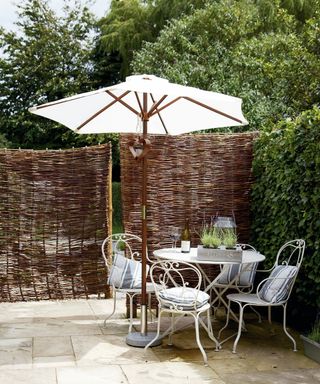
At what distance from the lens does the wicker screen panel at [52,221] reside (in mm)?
6484

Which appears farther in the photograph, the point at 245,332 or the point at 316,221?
the point at 245,332

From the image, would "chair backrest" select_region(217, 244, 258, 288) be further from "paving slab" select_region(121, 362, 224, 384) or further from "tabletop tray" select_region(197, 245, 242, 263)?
"paving slab" select_region(121, 362, 224, 384)

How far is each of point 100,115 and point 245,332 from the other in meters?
2.56

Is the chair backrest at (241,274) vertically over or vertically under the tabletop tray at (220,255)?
under

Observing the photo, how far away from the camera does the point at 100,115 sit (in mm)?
5586

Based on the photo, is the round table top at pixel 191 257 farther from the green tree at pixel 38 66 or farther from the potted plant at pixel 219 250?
the green tree at pixel 38 66

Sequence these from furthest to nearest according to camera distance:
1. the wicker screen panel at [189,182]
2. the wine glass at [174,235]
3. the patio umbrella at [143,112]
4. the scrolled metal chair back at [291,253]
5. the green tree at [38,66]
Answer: the green tree at [38,66] < the wicker screen panel at [189,182] < the wine glass at [174,235] < the scrolled metal chair back at [291,253] < the patio umbrella at [143,112]

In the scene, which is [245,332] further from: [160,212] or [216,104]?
[216,104]

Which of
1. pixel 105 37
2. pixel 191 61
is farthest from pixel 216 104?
pixel 105 37

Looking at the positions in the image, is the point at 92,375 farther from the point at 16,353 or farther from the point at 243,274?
the point at 243,274

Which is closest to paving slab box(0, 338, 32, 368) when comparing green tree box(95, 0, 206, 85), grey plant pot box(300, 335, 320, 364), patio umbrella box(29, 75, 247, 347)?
patio umbrella box(29, 75, 247, 347)

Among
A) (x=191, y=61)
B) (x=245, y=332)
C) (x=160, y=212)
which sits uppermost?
(x=191, y=61)

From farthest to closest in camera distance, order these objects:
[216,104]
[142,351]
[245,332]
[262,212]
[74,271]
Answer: [74,271] < [262,212] < [245,332] < [216,104] < [142,351]

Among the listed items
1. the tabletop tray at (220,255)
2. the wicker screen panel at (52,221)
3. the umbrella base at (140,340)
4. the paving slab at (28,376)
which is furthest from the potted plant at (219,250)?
the wicker screen panel at (52,221)
